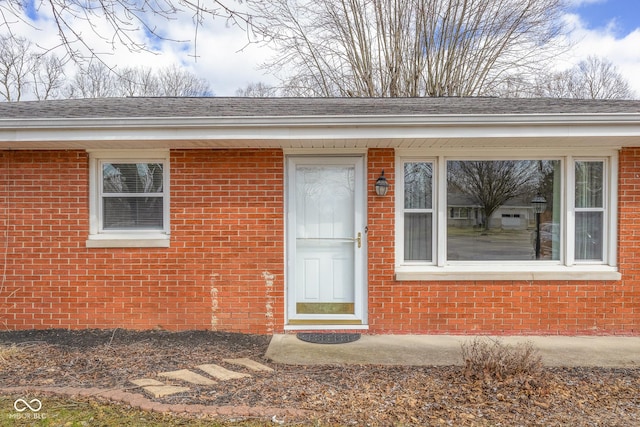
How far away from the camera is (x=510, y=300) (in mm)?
5195

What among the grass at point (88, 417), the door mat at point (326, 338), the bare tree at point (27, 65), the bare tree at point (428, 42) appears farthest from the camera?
the bare tree at point (428, 42)

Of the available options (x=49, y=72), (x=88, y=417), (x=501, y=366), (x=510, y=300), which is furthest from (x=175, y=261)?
(x=510, y=300)

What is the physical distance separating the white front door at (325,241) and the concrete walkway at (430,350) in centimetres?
47

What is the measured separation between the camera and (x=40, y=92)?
14.2 meters

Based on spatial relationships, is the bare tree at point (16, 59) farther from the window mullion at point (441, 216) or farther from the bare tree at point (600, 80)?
the bare tree at point (600, 80)

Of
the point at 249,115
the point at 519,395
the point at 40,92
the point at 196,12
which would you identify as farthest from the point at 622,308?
the point at 40,92

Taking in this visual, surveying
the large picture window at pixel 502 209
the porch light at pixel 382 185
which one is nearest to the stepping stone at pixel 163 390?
the porch light at pixel 382 185

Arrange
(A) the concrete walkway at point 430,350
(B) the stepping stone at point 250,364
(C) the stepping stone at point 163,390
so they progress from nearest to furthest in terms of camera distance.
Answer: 1. (C) the stepping stone at point 163,390
2. (B) the stepping stone at point 250,364
3. (A) the concrete walkway at point 430,350

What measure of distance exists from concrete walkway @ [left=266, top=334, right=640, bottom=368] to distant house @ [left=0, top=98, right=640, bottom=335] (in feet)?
0.62

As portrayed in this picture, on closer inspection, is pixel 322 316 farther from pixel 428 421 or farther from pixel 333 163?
pixel 428 421

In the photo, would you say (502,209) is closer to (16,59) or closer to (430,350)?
(430,350)

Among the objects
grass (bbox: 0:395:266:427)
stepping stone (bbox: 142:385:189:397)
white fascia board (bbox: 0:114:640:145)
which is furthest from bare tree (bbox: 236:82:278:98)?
grass (bbox: 0:395:266:427)

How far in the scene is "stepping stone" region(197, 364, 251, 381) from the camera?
12.6 ft

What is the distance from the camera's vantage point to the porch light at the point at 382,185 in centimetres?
512
